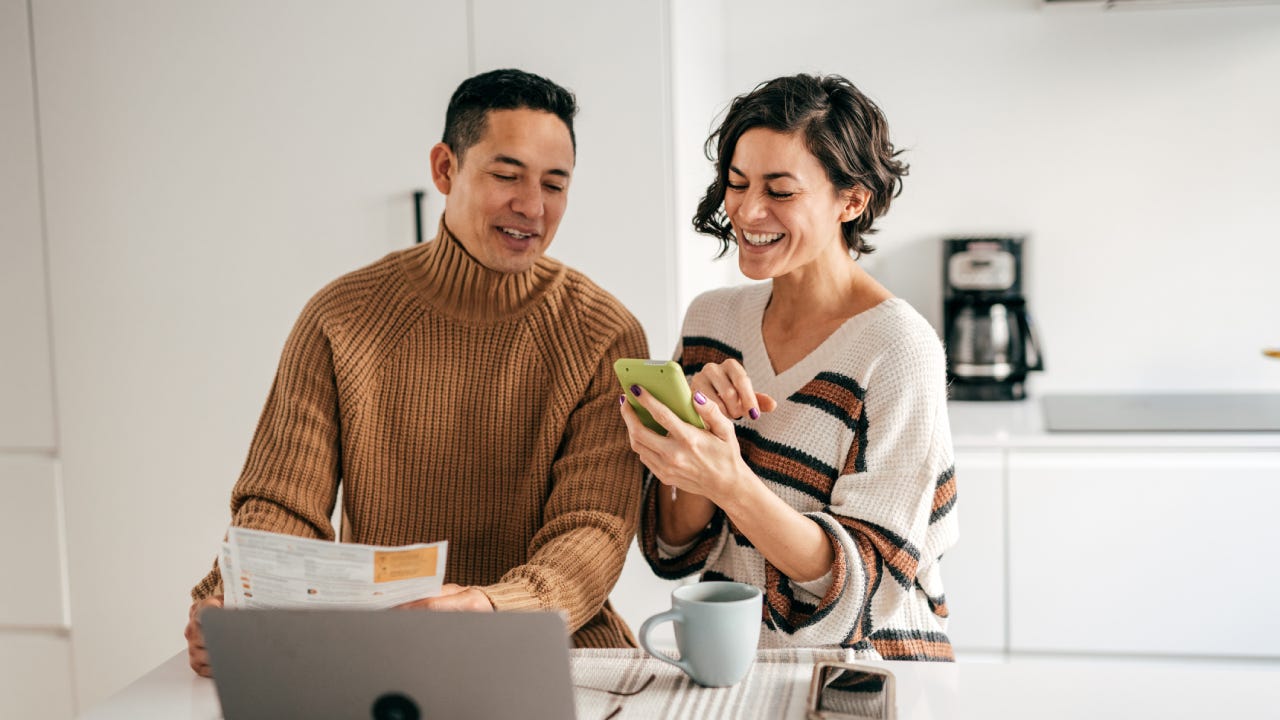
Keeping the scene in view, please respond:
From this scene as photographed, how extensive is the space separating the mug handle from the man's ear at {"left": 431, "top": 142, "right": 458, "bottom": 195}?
28.7 inches

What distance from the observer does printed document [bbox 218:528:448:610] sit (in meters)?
0.86

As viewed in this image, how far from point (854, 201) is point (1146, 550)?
1.26 metres

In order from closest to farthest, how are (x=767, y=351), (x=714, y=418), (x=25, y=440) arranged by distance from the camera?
1. (x=714, y=418)
2. (x=767, y=351)
3. (x=25, y=440)

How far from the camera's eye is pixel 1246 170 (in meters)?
2.49

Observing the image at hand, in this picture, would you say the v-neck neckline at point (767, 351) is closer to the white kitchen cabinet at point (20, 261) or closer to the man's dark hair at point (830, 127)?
the man's dark hair at point (830, 127)

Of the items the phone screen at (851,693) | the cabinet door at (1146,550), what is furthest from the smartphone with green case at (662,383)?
the cabinet door at (1146,550)

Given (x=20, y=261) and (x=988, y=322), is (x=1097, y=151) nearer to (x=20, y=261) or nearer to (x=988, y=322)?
(x=988, y=322)

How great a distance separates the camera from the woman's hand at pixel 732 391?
1185 mm

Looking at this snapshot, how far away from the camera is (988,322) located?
2.46 metres

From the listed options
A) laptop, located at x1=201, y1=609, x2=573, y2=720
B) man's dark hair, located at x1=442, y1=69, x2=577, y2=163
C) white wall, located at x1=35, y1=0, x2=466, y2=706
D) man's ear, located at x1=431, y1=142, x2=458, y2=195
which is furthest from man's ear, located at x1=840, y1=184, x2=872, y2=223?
white wall, located at x1=35, y1=0, x2=466, y2=706

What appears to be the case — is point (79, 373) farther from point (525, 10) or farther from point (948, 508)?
point (948, 508)

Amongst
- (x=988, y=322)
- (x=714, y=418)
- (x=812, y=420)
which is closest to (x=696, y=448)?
(x=714, y=418)

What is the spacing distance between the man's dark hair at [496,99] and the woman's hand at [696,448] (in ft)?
1.49

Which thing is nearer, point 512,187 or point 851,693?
point 851,693
